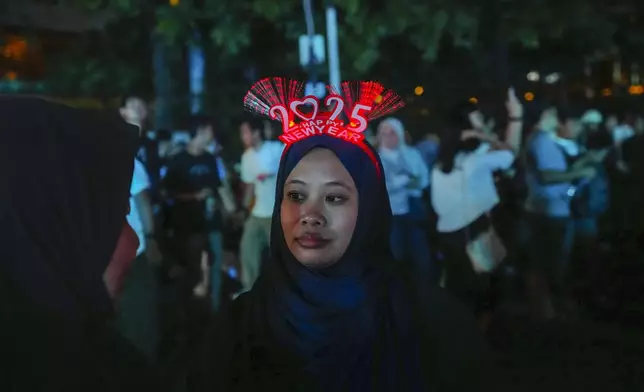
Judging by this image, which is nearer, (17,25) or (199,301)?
(199,301)

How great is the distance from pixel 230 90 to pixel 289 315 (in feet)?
18.1

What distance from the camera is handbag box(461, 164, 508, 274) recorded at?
4.84 m

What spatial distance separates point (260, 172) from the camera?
4.46m

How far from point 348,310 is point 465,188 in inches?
115

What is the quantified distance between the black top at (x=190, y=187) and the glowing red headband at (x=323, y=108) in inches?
112

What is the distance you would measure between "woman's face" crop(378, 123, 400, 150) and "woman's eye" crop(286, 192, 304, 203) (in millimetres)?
2263

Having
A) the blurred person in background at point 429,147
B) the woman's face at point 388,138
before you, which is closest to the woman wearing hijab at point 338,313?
the woman's face at point 388,138

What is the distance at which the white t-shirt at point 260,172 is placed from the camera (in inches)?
160

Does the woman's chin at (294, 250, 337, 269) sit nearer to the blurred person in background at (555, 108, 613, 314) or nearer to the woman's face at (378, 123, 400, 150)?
the woman's face at (378, 123, 400, 150)

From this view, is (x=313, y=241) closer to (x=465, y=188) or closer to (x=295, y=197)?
(x=295, y=197)

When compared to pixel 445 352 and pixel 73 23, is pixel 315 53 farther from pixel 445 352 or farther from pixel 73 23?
pixel 445 352

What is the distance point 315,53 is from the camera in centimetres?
552

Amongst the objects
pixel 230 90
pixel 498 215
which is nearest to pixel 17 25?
pixel 230 90

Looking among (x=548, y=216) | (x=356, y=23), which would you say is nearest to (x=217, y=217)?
(x=548, y=216)
